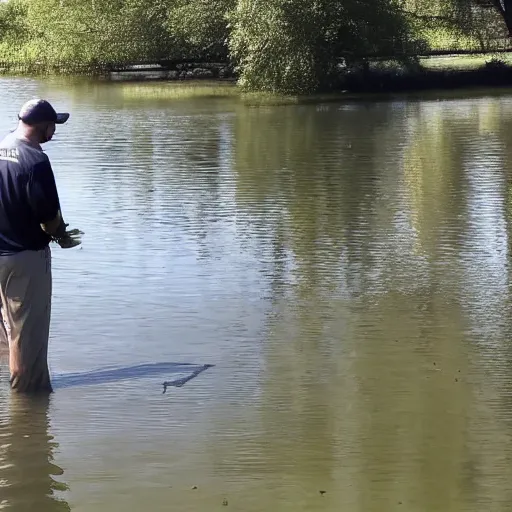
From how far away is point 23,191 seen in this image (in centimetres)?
644

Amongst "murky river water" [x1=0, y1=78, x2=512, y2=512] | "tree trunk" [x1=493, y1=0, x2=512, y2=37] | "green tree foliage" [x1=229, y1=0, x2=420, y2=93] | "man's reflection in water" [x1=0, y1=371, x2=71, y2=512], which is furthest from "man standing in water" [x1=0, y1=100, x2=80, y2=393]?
"tree trunk" [x1=493, y1=0, x2=512, y2=37]

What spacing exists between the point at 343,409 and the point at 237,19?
101ft

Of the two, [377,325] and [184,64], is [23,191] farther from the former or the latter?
[184,64]

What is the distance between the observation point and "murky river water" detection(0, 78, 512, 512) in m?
5.57

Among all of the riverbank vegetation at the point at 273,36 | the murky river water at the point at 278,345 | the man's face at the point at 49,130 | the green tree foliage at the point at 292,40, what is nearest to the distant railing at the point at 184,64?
the riverbank vegetation at the point at 273,36

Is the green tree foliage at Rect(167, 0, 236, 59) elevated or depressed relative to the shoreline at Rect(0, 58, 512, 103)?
elevated

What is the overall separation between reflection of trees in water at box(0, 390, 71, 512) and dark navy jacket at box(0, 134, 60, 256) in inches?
35.4

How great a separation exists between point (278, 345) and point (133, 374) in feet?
3.76

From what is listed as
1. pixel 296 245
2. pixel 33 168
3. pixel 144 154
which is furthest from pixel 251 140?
pixel 33 168

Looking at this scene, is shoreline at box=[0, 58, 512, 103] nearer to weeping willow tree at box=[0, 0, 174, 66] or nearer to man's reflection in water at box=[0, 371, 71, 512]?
weeping willow tree at box=[0, 0, 174, 66]

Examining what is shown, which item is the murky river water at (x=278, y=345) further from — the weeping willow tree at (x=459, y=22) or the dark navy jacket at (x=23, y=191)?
the weeping willow tree at (x=459, y=22)

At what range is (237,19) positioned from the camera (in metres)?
36.3

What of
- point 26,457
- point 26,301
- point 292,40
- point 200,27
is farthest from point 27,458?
point 200,27

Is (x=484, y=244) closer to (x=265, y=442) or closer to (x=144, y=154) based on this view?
(x=265, y=442)
